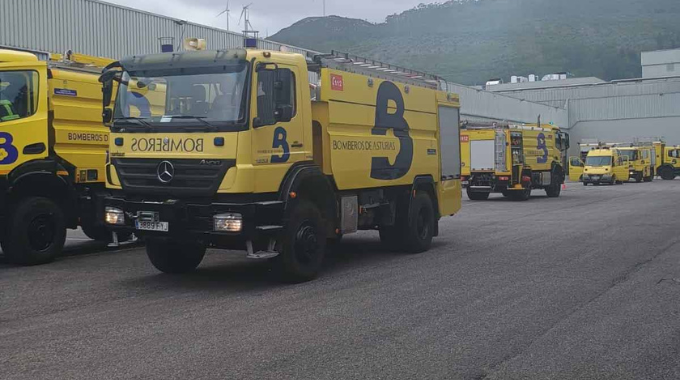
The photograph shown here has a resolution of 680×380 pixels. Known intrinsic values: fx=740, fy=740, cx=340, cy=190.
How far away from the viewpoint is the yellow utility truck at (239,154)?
27.1 feet

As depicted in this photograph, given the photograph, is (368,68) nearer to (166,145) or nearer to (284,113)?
(284,113)

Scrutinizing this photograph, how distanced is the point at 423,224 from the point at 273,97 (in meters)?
4.76

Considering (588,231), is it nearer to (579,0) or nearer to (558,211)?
(558,211)

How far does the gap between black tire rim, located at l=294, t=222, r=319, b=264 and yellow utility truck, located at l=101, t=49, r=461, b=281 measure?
2 cm

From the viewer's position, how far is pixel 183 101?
856cm

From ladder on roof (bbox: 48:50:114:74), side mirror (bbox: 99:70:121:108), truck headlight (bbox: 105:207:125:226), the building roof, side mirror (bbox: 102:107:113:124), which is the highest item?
the building roof

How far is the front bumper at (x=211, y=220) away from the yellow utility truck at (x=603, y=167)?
3813 centimetres

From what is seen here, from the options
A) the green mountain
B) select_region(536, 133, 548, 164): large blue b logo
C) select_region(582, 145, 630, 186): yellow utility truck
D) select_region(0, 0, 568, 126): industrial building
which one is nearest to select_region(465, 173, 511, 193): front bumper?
select_region(536, 133, 548, 164): large blue b logo

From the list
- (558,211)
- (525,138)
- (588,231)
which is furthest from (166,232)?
(525,138)

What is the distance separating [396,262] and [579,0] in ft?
645

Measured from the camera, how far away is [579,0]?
191375mm

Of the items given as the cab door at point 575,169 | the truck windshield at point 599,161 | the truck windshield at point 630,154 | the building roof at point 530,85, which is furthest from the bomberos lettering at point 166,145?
the building roof at point 530,85

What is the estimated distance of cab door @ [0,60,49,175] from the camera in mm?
10195

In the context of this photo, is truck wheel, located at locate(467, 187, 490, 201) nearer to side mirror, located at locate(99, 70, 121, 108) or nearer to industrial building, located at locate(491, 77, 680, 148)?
side mirror, located at locate(99, 70, 121, 108)
